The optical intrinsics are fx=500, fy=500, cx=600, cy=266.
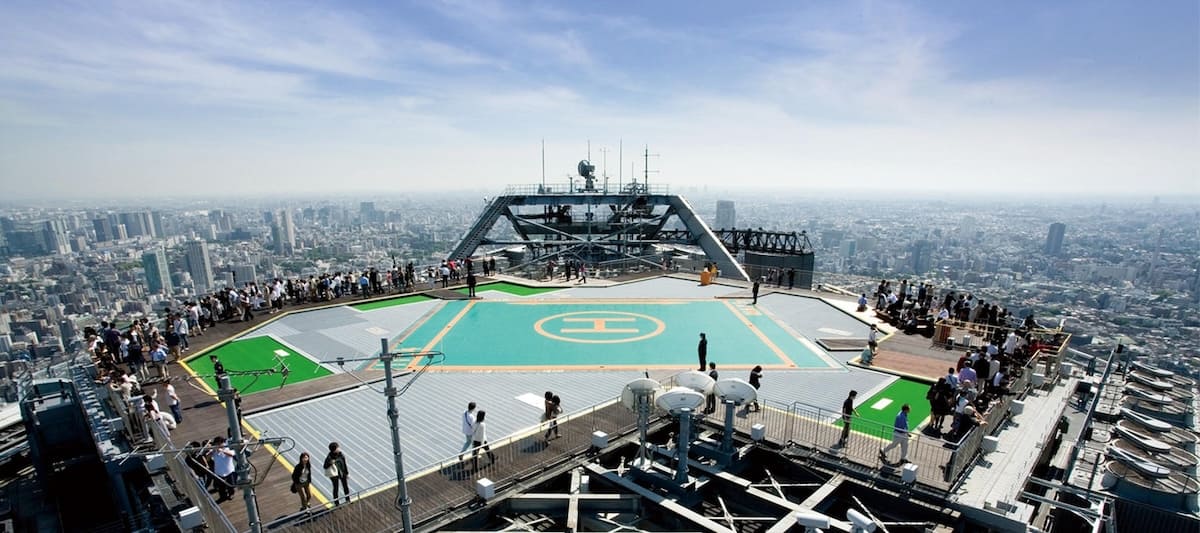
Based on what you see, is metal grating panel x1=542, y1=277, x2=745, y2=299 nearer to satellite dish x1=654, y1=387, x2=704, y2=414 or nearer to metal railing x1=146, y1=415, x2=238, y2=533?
satellite dish x1=654, y1=387, x2=704, y2=414

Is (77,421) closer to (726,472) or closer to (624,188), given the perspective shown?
(726,472)

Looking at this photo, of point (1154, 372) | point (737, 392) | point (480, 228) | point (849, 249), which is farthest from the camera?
point (849, 249)

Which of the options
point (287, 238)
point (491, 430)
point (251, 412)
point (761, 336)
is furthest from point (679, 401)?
point (287, 238)

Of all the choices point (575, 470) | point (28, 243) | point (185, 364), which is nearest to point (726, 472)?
point (575, 470)

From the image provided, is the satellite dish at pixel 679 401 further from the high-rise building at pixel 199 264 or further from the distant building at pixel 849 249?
the distant building at pixel 849 249

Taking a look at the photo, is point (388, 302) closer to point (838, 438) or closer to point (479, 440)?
point (479, 440)

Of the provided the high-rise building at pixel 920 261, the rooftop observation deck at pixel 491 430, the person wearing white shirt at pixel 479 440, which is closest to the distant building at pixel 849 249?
the high-rise building at pixel 920 261
